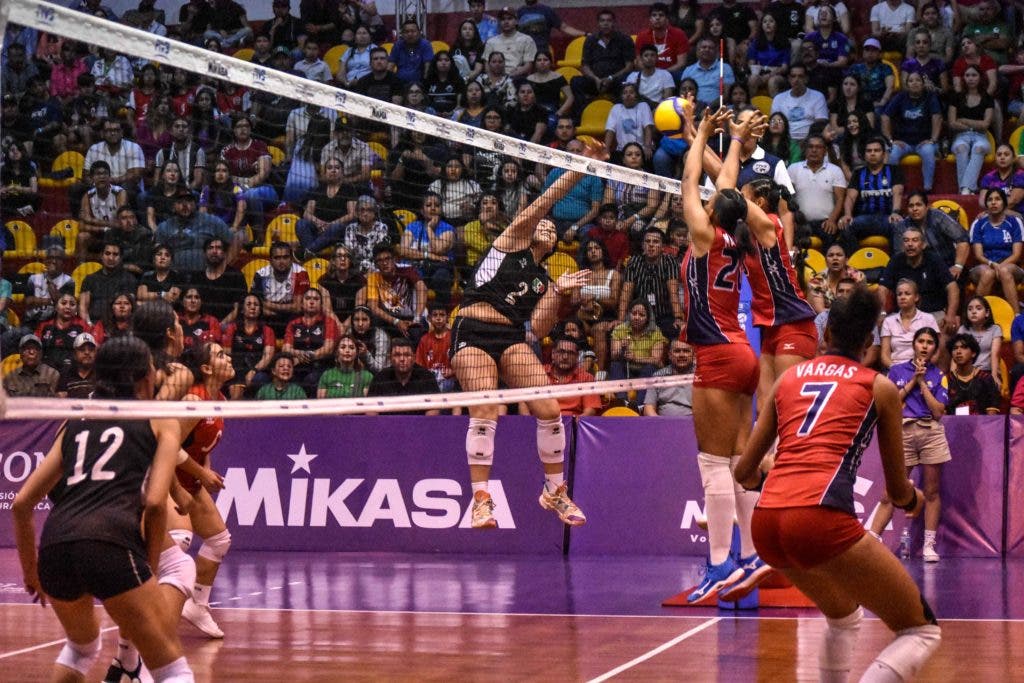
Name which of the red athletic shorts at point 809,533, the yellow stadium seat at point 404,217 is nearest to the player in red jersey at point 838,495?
the red athletic shorts at point 809,533

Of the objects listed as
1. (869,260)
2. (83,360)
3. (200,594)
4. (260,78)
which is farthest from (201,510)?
(869,260)

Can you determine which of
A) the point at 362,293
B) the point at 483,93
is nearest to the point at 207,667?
the point at 362,293

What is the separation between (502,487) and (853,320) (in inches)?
322

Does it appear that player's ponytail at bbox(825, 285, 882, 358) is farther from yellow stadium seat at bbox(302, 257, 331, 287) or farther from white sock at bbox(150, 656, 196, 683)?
yellow stadium seat at bbox(302, 257, 331, 287)

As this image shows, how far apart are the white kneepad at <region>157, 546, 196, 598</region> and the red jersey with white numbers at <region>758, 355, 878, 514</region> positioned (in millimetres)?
3040

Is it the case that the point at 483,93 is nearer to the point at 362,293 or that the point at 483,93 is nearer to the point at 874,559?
the point at 362,293

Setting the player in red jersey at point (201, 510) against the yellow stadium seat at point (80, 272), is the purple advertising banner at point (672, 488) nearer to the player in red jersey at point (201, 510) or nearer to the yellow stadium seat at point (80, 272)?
the player in red jersey at point (201, 510)

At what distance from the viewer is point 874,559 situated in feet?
17.7

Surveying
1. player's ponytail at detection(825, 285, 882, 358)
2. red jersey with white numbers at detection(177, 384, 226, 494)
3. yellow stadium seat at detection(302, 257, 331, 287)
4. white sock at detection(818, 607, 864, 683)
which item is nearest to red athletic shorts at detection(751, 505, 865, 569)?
white sock at detection(818, 607, 864, 683)

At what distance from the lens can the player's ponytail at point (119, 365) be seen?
581 centimetres

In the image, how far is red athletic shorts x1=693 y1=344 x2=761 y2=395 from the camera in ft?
29.0

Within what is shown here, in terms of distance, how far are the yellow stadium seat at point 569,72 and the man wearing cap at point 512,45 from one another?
489mm

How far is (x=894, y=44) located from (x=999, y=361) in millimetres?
5963

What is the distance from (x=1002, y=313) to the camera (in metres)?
14.9
